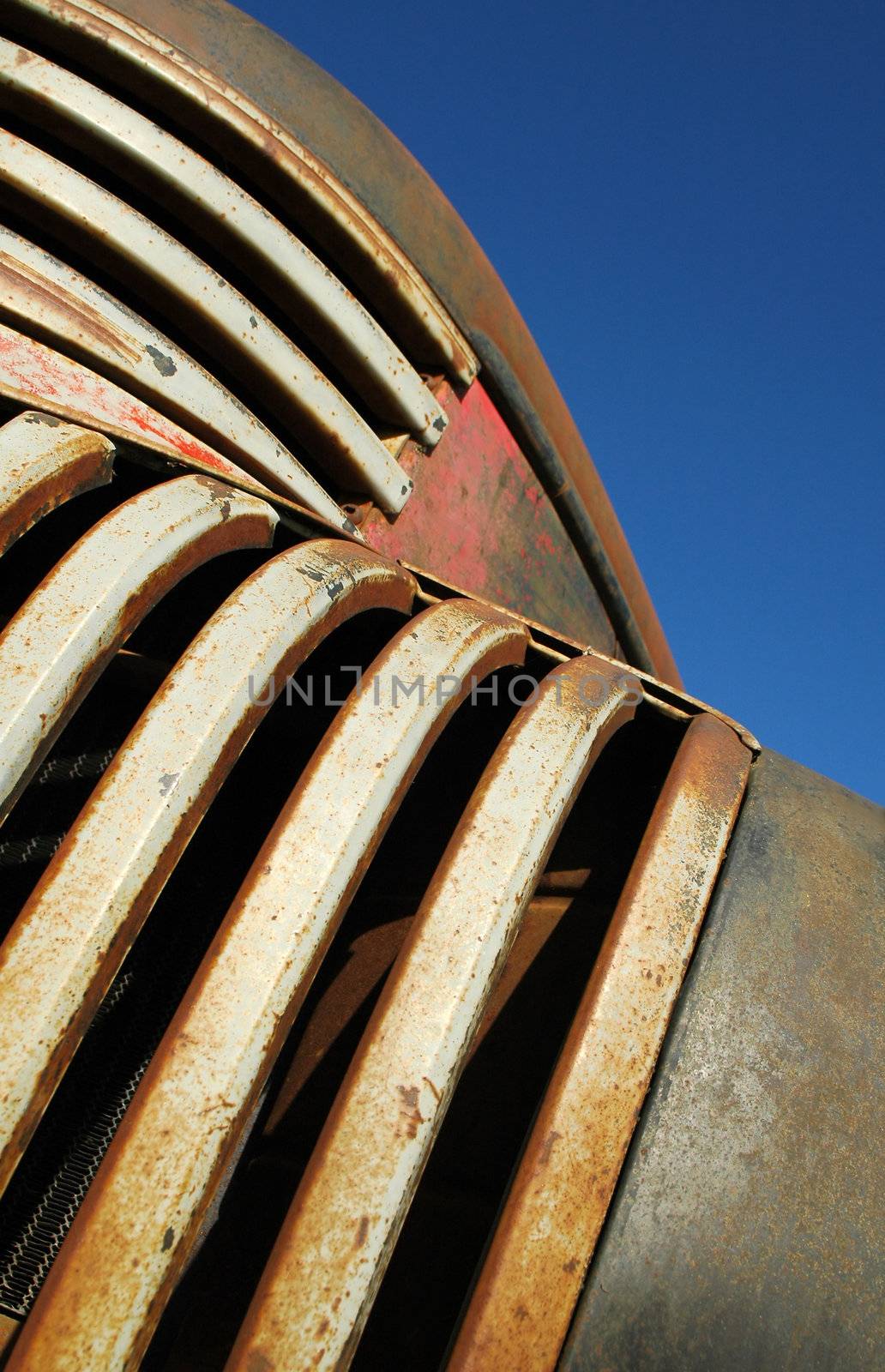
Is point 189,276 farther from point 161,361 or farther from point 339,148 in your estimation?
point 339,148

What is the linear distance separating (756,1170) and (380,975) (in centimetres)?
48

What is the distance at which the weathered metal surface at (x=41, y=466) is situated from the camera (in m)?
1.18

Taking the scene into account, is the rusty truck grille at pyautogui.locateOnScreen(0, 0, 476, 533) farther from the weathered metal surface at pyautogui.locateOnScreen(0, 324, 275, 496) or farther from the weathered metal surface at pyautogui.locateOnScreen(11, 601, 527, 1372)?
the weathered metal surface at pyautogui.locateOnScreen(11, 601, 527, 1372)

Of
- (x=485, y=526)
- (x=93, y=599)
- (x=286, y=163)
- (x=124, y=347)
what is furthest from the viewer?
(x=485, y=526)

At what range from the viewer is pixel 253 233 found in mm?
2270

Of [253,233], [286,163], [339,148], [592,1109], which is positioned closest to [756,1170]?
[592,1109]

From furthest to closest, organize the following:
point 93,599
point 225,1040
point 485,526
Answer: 1. point 485,526
2. point 93,599
3. point 225,1040

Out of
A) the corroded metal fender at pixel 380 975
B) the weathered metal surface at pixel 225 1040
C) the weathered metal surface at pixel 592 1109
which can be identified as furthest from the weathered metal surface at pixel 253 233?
the weathered metal surface at pixel 592 1109

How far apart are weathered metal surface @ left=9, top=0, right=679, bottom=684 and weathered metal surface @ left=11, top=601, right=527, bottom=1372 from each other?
65.5 inches

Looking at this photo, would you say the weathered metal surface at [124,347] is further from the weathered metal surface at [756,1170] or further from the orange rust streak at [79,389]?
the weathered metal surface at [756,1170]

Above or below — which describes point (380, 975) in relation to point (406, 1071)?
above

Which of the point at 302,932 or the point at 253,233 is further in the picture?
the point at 253,233

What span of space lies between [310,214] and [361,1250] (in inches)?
85.5

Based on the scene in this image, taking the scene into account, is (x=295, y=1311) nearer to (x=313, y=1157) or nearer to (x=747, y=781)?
(x=313, y=1157)
